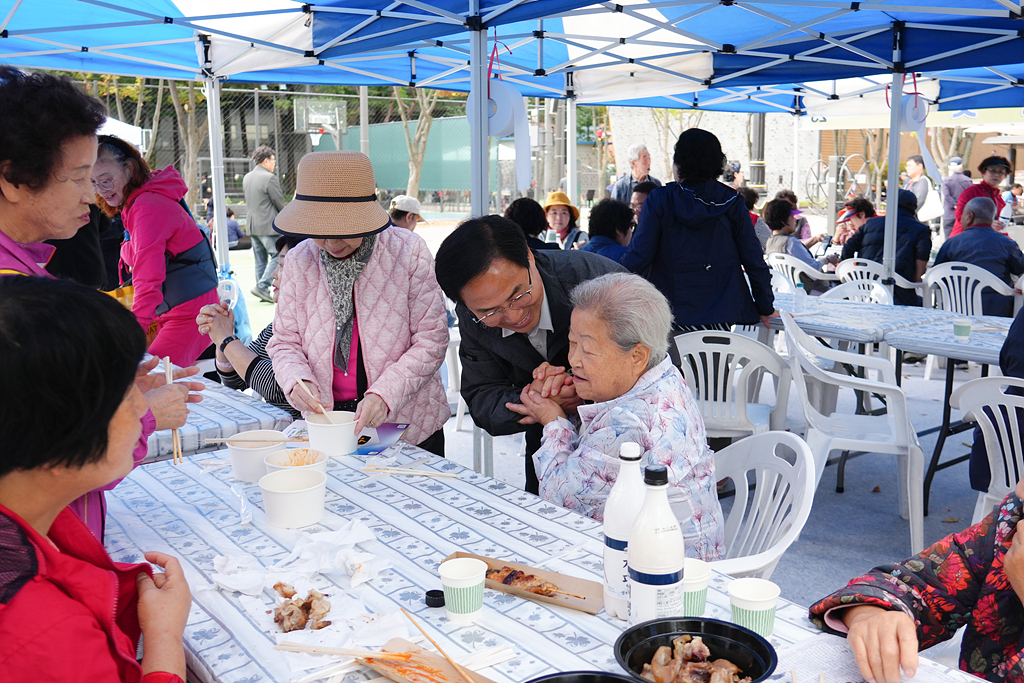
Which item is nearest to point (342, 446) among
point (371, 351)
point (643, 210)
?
point (371, 351)

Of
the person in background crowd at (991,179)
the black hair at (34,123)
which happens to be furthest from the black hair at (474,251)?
the person in background crowd at (991,179)

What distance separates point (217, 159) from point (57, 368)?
7.19 meters

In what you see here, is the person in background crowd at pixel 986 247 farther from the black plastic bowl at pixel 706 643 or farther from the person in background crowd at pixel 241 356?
the black plastic bowl at pixel 706 643

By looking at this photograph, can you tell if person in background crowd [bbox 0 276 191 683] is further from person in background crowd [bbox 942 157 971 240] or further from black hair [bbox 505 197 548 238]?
person in background crowd [bbox 942 157 971 240]

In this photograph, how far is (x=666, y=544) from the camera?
1282 mm

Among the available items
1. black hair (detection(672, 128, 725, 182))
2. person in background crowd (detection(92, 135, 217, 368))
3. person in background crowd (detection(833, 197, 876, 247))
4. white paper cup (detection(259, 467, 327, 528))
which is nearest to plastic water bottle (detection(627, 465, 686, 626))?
white paper cup (detection(259, 467, 327, 528))

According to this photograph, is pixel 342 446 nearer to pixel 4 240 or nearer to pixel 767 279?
pixel 4 240

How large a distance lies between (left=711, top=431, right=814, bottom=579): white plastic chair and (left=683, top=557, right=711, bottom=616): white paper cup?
18.6 inches

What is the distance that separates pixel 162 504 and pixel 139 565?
708mm

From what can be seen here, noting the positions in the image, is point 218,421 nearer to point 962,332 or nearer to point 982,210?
point 962,332

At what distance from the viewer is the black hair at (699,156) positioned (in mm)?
4328

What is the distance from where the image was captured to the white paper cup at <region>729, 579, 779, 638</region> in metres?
1.36

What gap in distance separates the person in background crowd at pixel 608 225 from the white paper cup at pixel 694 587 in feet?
12.6

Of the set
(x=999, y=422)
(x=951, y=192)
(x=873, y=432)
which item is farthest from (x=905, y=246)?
(x=999, y=422)
